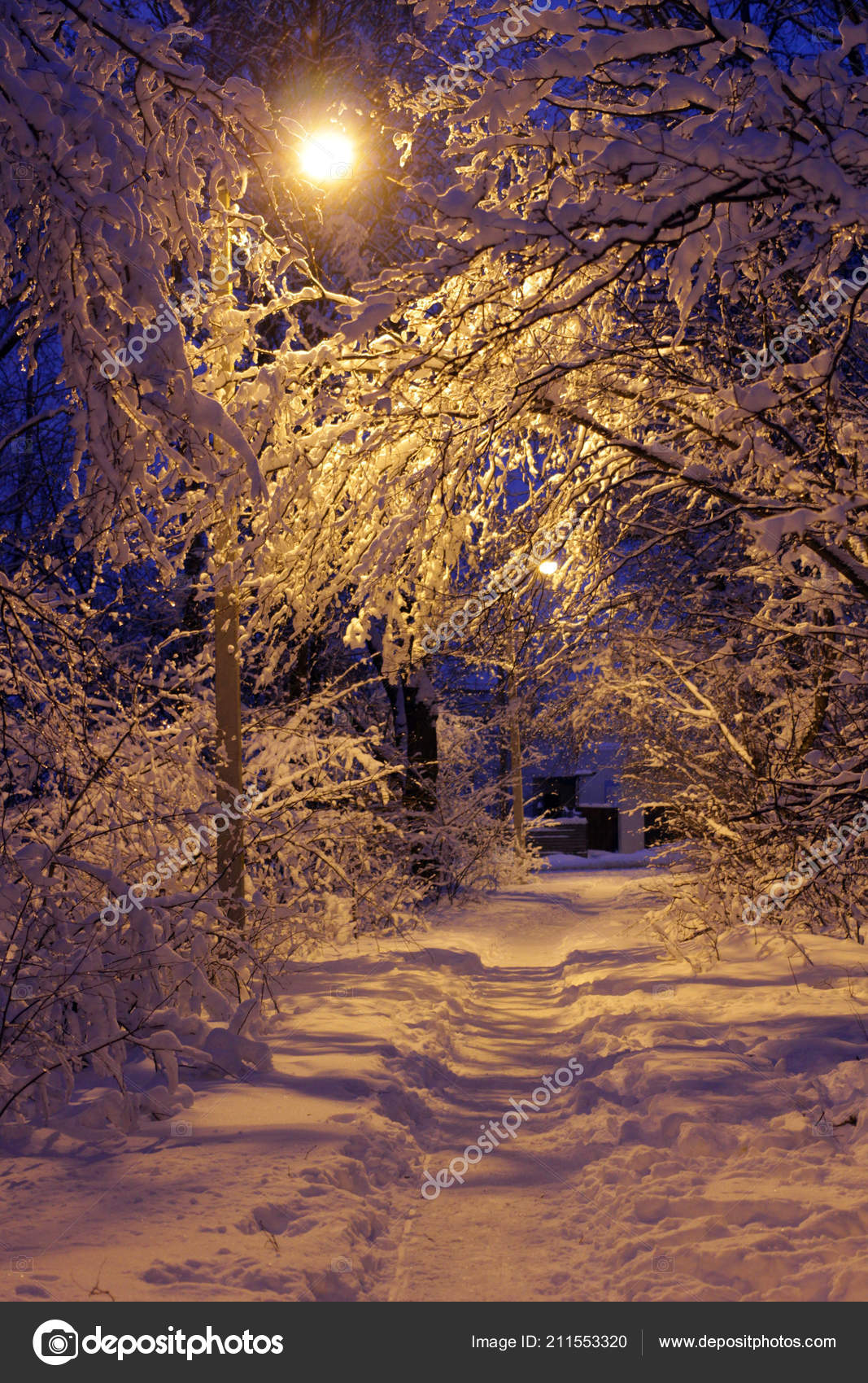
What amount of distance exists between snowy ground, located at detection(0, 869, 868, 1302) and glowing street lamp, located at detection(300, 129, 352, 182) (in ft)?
16.1

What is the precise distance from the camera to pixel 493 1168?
17.1ft

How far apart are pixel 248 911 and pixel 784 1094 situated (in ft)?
14.5

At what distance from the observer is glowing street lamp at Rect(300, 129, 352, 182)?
5.14 meters

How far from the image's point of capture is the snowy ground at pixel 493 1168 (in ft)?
11.8

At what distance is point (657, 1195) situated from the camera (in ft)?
14.7

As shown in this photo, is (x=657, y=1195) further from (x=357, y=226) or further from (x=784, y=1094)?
(x=357, y=226)
